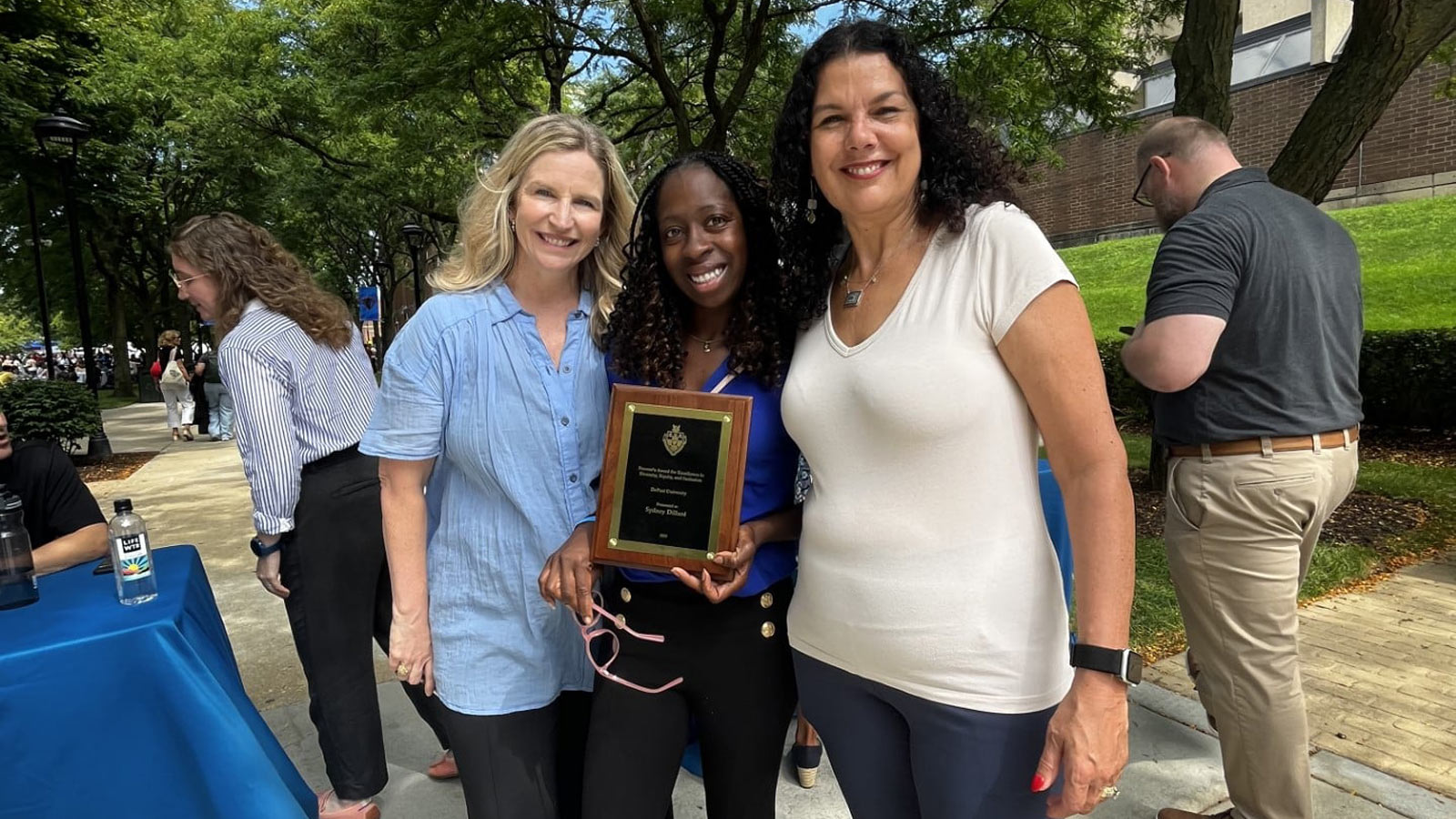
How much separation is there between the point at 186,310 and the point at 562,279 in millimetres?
34002

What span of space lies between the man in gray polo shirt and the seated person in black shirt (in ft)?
12.5

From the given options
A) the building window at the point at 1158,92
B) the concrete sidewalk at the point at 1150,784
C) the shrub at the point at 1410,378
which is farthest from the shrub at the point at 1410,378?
the building window at the point at 1158,92

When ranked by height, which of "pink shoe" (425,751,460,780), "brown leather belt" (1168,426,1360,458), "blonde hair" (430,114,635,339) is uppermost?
"blonde hair" (430,114,635,339)

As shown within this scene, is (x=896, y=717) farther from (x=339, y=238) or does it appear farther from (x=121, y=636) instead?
(x=339, y=238)

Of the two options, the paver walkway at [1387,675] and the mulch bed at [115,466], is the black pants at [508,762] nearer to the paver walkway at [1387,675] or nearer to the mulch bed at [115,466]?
the paver walkway at [1387,675]

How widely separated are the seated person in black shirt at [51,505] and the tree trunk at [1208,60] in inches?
259

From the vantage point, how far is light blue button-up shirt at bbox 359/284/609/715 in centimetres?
186

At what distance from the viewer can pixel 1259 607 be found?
8.50ft

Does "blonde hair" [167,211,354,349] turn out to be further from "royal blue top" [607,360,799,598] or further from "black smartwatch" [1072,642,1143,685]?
"black smartwatch" [1072,642,1143,685]

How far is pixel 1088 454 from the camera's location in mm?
1421

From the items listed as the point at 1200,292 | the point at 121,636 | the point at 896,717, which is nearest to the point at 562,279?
the point at 896,717

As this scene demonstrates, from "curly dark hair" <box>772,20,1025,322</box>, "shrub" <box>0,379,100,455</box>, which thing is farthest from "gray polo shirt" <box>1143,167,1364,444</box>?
"shrub" <box>0,379,100,455</box>

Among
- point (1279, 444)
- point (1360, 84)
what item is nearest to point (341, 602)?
point (1279, 444)

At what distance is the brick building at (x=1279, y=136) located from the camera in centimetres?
1791
